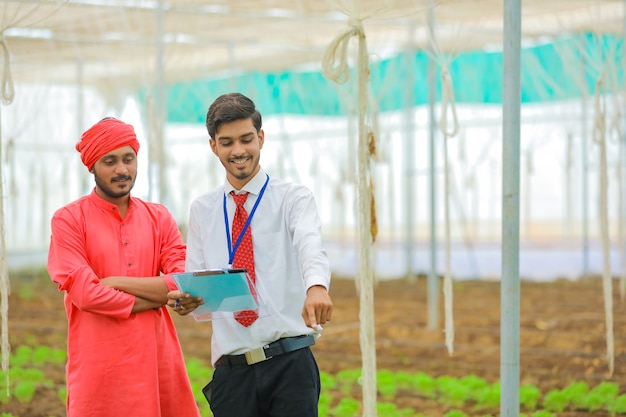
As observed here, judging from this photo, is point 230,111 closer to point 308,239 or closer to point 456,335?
point 308,239

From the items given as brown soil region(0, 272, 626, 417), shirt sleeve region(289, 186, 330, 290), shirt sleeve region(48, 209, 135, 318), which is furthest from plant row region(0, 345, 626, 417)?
shirt sleeve region(289, 186, 330, 290)

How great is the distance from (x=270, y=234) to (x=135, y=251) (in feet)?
1.67

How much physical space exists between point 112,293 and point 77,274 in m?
0.13

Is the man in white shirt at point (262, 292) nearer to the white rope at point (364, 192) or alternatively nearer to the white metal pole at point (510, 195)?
the white rope at point (364, 192)

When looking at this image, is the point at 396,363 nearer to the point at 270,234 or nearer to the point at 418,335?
the point at 418,335

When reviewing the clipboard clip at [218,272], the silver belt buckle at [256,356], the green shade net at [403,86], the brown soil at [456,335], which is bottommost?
the brown soil at [456,335]

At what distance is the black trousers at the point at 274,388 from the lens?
3.00 m

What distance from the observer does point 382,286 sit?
13.9 meters

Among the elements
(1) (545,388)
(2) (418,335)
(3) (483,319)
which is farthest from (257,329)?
(3) (483,319)

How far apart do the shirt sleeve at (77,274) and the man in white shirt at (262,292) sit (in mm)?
196

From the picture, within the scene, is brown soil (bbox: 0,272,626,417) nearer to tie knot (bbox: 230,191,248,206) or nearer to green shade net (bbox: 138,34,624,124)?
tie knot (bbox: 230,191,248,206)

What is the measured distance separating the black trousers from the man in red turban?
31cm

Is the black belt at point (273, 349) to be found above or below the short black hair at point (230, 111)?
below

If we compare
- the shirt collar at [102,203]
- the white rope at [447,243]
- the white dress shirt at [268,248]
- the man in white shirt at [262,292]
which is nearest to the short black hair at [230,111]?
the man in white shirt at [262,292]
